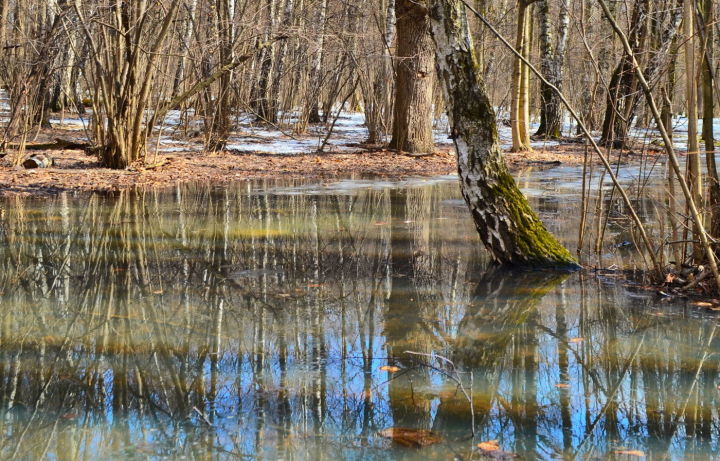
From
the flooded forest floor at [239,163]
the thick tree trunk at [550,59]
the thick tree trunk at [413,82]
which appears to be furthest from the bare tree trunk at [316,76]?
the thick tree trunk at [550,59]

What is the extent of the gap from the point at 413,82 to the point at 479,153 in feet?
33.0

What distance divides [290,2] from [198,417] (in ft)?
75.7

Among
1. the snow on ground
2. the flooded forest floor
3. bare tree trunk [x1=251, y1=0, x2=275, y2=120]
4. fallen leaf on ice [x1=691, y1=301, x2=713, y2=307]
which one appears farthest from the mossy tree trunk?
bare tree trunk [x1=251, y1=0, x2=275, y2=120]

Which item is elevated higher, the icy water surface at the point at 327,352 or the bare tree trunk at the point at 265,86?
the bare tree trunk at the point at 265,86

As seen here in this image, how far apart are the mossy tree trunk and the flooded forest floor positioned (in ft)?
12.8

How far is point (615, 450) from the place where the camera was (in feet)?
10.0

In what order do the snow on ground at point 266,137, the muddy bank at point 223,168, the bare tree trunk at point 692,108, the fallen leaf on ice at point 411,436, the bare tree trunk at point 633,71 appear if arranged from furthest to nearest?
the snow on ground at point 266,137 < the muddy bank at point 223,168 < the bare tree trunk at point 633,71 < the bare tree trunk at point 692,108 < the fallen leaf on ice at point 411,436

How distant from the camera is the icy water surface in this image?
3.20 metres

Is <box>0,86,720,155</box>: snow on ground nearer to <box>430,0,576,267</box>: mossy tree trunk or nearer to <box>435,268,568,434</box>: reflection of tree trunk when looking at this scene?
<box>430,0,576,267</box>: mossy tree trunk

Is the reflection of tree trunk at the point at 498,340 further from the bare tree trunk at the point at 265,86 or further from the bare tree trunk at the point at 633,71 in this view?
the bare tree trunk at the point at 265,86

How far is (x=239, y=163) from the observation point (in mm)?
14938

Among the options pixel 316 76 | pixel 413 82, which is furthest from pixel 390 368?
pixel 316 76

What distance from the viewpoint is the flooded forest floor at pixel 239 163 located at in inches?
471

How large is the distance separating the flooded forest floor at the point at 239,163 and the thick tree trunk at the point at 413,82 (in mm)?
398
